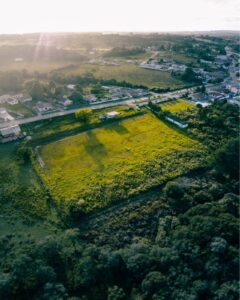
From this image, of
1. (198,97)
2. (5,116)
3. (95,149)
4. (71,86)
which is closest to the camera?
(95,149)

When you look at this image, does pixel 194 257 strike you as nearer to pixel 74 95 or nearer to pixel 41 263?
pixel 41 263

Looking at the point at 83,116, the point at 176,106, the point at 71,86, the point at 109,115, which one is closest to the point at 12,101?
the point at 71,86

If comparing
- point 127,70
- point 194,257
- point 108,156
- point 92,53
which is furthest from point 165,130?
point 92,53

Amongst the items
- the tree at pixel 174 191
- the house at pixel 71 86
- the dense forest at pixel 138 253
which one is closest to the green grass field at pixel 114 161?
the dense forest at pixel 138 253

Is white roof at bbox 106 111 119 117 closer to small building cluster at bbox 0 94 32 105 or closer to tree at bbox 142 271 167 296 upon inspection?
small building cluster at bbox 0 94 32 105

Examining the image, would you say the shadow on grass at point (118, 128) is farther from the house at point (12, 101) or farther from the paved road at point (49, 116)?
the house at point (12, 101)

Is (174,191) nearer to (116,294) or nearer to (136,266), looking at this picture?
(136,266)

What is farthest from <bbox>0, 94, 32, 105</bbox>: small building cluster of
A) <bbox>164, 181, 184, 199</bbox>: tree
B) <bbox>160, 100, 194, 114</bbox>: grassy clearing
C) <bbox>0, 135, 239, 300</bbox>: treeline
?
<bbox>164, 181, 184, 199</bbox>: tree
